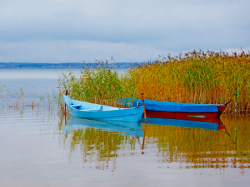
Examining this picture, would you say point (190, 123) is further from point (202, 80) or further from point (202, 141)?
point (202, 141)

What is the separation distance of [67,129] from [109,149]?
4356 mm

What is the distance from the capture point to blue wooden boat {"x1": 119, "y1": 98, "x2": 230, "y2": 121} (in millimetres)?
15580

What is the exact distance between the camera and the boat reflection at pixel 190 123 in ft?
45.9

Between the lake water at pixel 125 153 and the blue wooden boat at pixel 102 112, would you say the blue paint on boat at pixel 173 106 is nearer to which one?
the blue wooden boat at pixel 102 112

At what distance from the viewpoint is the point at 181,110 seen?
53.1 ft

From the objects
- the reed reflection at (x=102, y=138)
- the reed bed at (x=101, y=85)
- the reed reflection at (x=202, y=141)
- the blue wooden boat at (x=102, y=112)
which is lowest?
the reed reflection at (x=102, y=138)

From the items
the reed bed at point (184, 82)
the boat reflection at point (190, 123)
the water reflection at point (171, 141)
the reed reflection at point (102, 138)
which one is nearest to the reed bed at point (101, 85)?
the reed bed at point (184, 82)

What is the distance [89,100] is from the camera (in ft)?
59.3

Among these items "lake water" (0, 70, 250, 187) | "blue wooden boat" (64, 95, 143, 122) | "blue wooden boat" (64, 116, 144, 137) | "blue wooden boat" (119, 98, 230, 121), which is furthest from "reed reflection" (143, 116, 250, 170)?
"blue wooden boat" (64, 95, 143, 122)

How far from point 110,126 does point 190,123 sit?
2.92 m

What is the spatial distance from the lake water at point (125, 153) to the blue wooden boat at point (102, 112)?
38cm

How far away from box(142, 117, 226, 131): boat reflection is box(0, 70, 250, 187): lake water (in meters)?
0.03

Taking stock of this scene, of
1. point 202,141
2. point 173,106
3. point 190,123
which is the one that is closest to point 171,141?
point 202,141

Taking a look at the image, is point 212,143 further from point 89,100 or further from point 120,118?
point 89,100
